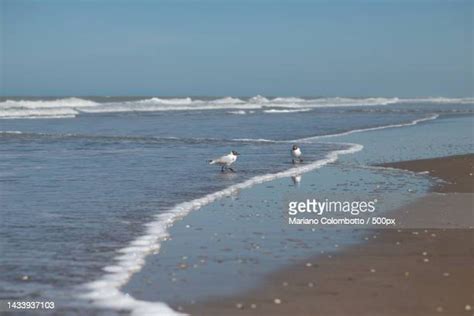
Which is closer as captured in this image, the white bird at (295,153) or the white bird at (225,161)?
the white bird at (225,161)

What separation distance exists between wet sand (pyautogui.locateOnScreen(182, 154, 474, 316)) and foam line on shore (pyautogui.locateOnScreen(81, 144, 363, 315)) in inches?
18.9

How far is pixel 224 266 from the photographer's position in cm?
774

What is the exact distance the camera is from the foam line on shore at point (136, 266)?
250 inches

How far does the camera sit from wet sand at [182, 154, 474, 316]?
6254mm

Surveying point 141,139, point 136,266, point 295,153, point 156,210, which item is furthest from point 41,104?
point 136,266

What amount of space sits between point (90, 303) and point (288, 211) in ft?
17.0

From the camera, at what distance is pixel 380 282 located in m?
7.02

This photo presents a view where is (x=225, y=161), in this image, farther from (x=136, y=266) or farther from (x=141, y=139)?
(x=141, y=139)

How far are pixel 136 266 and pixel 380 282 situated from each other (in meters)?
2.55

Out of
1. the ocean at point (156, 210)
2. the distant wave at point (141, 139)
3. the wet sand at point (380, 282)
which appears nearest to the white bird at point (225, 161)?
the ocean at point (156, 210)

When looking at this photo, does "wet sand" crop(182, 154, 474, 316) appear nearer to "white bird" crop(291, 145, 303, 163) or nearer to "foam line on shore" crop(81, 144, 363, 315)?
"foam line on shore" crop(81, 144, 363, 315)

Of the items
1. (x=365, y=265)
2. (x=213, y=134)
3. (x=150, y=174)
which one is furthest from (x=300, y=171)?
(x=213, y=134)

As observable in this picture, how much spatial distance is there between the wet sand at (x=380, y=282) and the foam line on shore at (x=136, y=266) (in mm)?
480

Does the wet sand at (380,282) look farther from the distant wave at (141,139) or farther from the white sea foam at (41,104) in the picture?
the white sea foam at (41,104)
